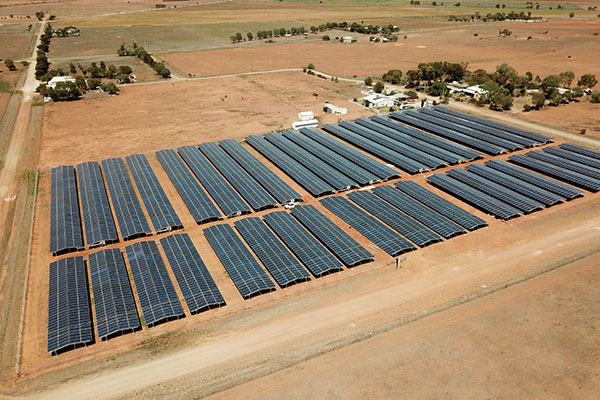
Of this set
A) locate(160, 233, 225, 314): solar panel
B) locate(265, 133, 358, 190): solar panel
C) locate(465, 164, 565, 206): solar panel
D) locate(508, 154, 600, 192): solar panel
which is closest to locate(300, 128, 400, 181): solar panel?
locate(265, 133, 358, 190): solar panel

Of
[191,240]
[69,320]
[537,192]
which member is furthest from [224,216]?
[537,192]

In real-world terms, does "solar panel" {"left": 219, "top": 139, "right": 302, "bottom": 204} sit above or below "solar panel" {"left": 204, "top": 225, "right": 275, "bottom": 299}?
above

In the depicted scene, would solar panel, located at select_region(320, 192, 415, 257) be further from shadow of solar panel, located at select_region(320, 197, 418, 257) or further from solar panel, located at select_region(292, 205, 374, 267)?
solar panel, located at select_region(292, 205, 374, 267)

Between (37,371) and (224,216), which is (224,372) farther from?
(224,216)

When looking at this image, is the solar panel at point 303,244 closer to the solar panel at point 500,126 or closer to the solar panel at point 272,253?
the solar panel at point 272,253

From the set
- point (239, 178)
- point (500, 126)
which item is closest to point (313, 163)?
point (239, 178)

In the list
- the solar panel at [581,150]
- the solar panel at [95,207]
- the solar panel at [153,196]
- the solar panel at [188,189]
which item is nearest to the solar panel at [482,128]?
the solar panel at [581,150]
